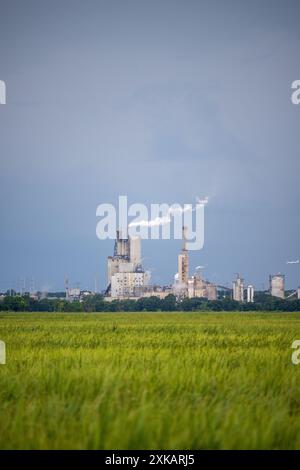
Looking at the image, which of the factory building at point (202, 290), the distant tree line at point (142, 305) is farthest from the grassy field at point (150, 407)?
the factory building at point (202, 290)

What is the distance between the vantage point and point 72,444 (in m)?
5.55

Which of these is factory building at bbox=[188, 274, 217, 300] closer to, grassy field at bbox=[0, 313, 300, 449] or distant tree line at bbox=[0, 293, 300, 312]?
distant tree line at bbox=[0, 293, 300, 312]

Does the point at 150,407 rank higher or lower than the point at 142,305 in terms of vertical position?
lower

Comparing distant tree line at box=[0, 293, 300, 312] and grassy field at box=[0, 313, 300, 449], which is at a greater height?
distant tree line at box=[0, 293, 300, 312]

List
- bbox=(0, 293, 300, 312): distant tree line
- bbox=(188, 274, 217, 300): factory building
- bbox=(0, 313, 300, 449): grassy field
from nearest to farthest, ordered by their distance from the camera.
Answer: bbox=(0, 313, 300, 449): grassy field → bbox=(0, 293, 300, 312): distant tree line → bbox=(188, 274, 217, 300): factory building

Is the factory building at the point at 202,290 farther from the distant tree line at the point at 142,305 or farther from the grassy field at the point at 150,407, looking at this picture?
the grassy field at the point at 150,407

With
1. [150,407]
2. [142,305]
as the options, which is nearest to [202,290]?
[142,305]

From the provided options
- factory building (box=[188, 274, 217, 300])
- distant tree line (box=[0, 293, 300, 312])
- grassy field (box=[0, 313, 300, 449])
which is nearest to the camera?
grassy field (box=[0, 313, 300, 449])

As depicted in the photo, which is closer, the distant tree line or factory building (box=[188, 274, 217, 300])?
the distant tree line

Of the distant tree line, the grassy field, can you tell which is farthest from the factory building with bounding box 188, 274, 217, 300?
the grassy field

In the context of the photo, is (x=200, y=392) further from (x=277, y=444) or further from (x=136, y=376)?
(x=277, y=444)

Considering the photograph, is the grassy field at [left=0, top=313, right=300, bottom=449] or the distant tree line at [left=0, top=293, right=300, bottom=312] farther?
the distant tree line at [left=0, top=293, right=300, bottom=312]

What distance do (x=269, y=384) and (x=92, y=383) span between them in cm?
231

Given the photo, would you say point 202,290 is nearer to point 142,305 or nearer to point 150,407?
point 142,305
